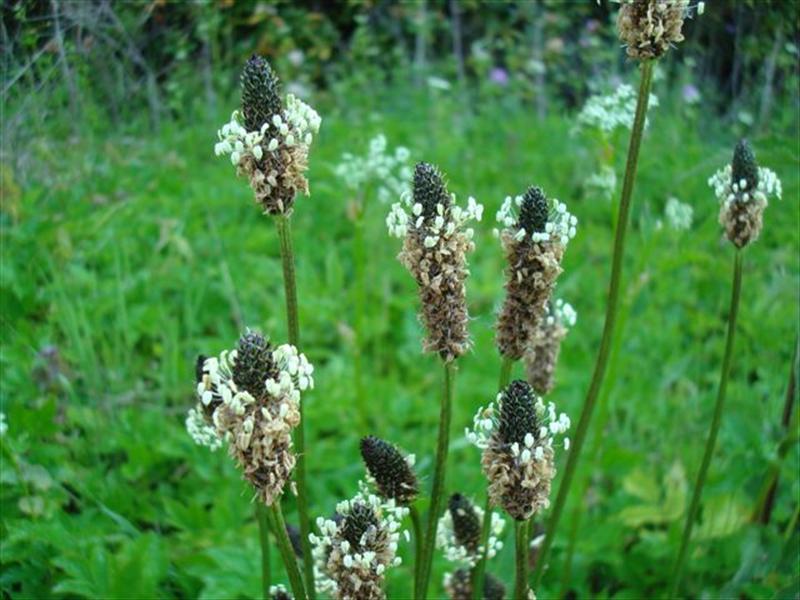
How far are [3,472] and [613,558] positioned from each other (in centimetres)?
139

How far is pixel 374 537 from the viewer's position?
53.1 inches

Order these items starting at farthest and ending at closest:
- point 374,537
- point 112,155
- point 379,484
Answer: point 112,155 < point 379,484 < point 374,537

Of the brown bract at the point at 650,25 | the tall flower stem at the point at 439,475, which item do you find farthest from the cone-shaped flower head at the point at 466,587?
the brown bract at the point at 650,25

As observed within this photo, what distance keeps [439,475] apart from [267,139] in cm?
57

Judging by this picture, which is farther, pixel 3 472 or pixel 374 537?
pixel 3 472

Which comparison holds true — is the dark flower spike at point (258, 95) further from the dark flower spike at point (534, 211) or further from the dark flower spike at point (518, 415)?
the dark flower spike at point (518, 415)

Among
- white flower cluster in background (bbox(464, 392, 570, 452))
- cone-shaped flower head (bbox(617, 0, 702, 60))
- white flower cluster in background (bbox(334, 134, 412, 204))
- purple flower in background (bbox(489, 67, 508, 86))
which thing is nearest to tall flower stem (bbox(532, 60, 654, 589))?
cone-shaped flower head (bbox(617, 0, 702, 60))

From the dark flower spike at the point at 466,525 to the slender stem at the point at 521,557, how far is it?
207mm

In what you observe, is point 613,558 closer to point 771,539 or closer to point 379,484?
point 771,539

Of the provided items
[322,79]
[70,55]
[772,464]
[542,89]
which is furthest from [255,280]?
[542,89]

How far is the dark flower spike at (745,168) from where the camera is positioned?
65.9 inches

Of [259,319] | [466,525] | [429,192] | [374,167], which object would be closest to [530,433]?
[429,192]

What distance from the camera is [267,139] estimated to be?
1316mm

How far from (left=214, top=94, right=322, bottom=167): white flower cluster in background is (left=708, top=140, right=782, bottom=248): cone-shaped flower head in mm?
750
